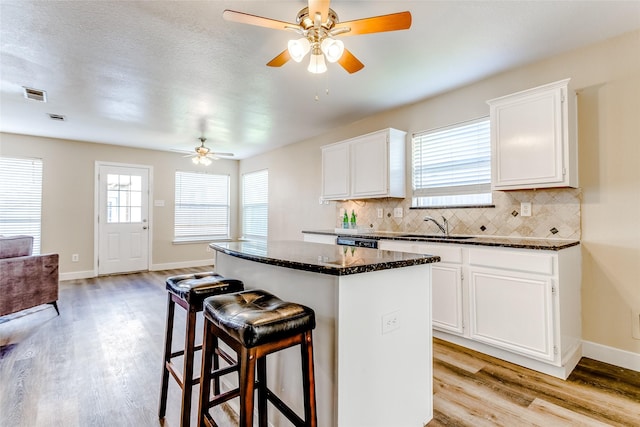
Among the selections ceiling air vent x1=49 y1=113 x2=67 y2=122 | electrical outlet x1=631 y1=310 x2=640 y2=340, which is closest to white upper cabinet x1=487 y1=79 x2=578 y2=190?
electrical outlet x1=631 y1=310 x2=640 y2=340

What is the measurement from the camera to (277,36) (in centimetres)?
236

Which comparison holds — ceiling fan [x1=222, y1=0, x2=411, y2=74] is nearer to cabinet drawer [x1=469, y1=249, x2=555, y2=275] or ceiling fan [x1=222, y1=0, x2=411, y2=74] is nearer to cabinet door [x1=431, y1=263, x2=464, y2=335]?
cabinet drawer [x1=469, y1=249, x2=555, y2=275]

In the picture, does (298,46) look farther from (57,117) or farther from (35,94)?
(57,117)

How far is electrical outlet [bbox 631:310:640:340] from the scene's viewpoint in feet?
7.42

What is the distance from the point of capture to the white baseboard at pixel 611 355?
2271mm

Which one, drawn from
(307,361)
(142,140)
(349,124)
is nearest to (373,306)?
(307,361)

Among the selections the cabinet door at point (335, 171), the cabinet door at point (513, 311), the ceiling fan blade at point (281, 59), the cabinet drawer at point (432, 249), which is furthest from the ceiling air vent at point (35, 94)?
the cabinet door at point (513, 311)

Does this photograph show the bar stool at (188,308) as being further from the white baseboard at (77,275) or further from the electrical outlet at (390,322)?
the white baseboard at (77,275)

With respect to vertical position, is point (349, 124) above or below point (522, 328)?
above

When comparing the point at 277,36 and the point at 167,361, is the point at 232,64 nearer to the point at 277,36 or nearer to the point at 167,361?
the point at 277,36

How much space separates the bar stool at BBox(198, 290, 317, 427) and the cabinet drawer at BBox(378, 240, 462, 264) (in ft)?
5.54

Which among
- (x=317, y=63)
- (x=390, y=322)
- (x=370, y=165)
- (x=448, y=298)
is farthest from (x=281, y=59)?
(x=448, y=298)

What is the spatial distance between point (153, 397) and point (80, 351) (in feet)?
3.90

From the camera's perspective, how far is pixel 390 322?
149 centimetres
